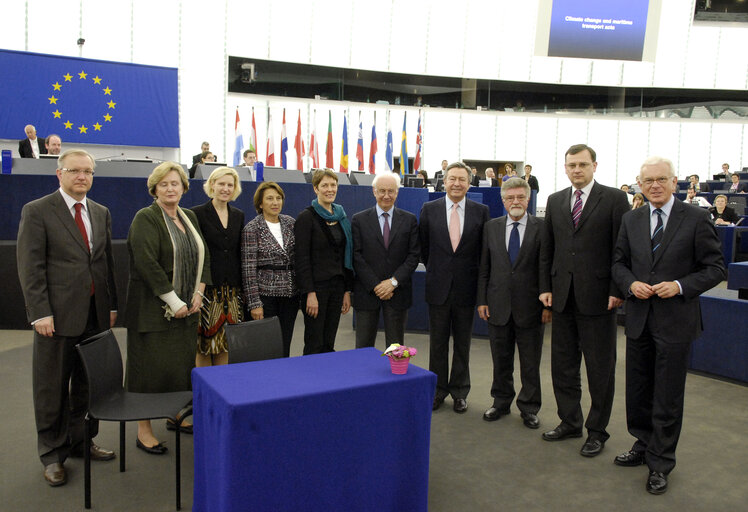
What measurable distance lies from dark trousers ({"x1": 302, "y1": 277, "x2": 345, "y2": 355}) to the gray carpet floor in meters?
0.89

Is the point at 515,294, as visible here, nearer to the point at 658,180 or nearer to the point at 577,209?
the point at 577,209

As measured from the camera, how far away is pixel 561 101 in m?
19.9

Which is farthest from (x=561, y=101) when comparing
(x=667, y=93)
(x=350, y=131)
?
(x=350, y=131)

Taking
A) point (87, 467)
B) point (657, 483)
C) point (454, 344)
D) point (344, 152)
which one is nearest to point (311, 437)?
point (87, 467)

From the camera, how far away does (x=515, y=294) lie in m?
3.70

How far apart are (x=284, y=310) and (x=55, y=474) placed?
5.10ft

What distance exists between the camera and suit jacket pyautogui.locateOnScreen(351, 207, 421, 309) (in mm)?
3902

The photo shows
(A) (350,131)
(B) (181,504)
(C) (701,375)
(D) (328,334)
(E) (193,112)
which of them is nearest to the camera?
(B) (181,504)

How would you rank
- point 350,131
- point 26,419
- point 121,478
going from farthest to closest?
1. point 350,131
2. point 26,419
3. point 121,478

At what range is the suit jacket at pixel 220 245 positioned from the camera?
11.8 feet

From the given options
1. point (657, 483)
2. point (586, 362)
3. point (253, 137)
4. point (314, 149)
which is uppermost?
point (253, 137)

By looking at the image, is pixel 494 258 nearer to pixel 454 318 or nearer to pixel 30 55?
pixel 454 318

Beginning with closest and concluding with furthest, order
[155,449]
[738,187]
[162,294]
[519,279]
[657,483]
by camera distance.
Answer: [657,483] → [162,294] → [155,449] → [519,279] → [738,187]

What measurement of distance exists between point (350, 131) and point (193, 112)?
5.11 m
